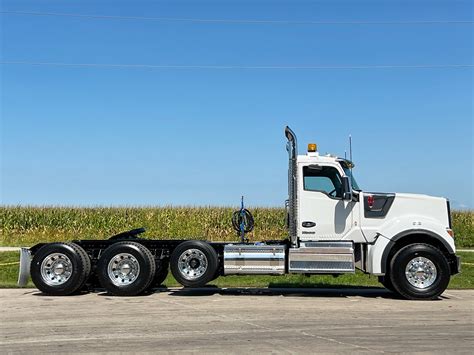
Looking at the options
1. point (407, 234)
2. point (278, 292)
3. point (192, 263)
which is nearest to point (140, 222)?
point (278, 292)

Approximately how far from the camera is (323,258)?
468 inches

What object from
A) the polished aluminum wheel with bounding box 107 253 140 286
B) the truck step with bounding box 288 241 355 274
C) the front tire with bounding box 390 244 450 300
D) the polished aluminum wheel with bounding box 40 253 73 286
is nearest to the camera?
the front tire with bounding box 390 244 450 300

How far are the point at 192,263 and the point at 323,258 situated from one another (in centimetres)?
272

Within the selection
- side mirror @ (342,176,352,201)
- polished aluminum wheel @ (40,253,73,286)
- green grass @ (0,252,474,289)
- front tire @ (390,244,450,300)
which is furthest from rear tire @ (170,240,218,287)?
front tire @ (390,244,450,300)

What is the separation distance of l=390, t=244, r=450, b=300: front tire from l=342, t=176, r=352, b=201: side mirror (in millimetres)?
1515

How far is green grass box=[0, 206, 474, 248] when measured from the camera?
32938 mm

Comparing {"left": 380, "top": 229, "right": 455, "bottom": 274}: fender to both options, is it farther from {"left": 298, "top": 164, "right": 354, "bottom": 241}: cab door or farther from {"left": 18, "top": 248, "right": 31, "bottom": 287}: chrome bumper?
{"left": 18, "top": 248, "right": 31, "bottom": 287}: chrome bumper

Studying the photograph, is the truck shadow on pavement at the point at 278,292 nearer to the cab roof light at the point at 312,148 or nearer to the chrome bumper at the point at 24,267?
the chrome bumper at the point at 24,267

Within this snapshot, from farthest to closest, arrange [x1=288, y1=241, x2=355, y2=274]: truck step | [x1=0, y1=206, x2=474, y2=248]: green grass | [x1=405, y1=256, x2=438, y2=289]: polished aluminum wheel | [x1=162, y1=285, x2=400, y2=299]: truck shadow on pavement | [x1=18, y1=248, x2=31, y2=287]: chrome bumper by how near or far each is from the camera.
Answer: [x1=0, y1=206, x2=474, y2=248]: green grass, [x1=162, y1=285, x2=400, y2=299]: truck shadow on pavement, [x1=18, y1=248, x2=31, y2=287]: chrome bumper, [x1=288, y1=241, x2=355, y2=274]: truck step, [x1=405, y1=256, x2=438, y2=289]: polished aluminum wheel

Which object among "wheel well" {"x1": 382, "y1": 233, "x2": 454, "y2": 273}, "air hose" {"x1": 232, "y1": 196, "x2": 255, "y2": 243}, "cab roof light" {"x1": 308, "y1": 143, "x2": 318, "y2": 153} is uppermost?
"cab roof light" {"x1": 308, "y1": 143, "x2": 318, "y2": 153}

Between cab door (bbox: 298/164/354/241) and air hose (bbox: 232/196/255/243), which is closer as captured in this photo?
cab door (bbox: 298/164/354/241)

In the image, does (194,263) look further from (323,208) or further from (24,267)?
(24,267)

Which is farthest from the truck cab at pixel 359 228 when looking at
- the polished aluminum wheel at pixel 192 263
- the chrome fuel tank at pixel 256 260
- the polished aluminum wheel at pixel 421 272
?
the polished aluminum wheel at pixel 192 263

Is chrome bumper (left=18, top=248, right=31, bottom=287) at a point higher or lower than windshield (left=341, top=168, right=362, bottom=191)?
lower
